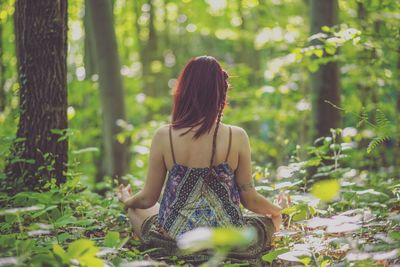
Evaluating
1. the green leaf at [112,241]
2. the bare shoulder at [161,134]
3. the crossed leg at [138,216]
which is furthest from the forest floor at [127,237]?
the bare shoulder at [161,134]

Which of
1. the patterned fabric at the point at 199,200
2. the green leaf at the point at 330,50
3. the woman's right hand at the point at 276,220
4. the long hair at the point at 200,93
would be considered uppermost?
the green leaf at the point at 330,50

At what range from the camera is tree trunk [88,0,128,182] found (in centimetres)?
729

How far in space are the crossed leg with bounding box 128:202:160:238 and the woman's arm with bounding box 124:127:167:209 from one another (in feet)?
0.25

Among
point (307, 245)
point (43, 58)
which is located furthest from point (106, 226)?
point (307, 245)

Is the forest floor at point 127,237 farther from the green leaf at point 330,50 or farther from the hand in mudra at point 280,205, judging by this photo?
the green leaf at point 330,50

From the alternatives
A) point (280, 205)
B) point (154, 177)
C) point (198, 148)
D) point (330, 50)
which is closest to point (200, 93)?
point (198, 148)

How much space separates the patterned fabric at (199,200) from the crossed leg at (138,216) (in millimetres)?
296

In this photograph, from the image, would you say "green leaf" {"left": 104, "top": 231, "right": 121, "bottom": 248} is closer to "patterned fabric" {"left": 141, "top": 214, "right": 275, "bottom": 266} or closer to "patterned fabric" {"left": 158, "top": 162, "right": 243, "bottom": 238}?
"patterned fabric" {"left": 141, "top": 214, "right": 275, "bottom": 266}

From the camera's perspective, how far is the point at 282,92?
28.5 ft

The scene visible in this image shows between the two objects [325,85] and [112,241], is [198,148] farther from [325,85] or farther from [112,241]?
[325,85]

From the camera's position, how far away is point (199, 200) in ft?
11.9

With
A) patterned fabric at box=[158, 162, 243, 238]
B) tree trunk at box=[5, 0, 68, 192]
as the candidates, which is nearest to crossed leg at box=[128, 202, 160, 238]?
patterned fabric at box=[158, 162, 243, 238]

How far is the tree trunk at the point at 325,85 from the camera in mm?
6566

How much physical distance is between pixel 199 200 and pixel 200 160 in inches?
11.1
